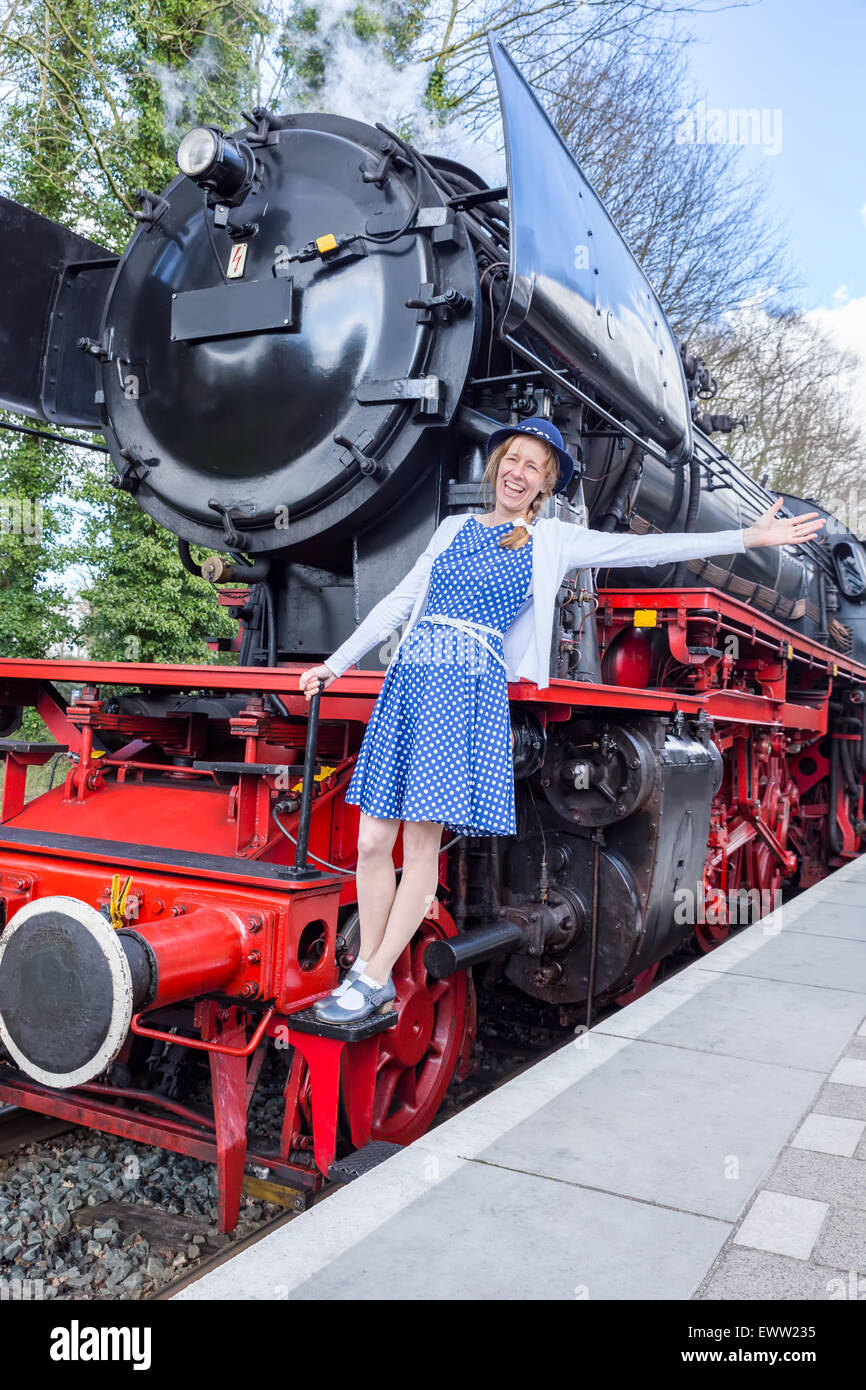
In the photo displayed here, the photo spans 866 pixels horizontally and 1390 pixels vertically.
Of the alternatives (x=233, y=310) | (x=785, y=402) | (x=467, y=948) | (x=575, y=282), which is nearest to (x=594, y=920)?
(x=467, y=948)

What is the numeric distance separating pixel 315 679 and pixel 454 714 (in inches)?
14.0

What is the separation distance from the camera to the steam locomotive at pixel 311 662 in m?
2.56

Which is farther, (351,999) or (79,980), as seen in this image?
(351,999)

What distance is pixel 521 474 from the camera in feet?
8.87

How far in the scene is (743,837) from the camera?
5.33m

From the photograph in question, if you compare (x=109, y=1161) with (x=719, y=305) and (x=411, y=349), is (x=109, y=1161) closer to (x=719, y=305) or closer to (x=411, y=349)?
(x=411, y=349)

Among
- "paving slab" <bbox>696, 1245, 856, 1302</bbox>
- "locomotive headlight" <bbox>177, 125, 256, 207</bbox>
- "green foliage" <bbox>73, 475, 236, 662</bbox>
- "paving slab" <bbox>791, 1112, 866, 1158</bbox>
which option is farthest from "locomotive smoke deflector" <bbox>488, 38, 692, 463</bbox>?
"green foliage" <bbox>73, 475, 236, 662</bbox>

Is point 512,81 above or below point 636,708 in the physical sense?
above

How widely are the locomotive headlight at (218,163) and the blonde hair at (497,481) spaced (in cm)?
149

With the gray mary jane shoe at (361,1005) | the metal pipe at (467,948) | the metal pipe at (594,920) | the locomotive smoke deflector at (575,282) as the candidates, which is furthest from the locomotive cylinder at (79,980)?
the locomotive smoke deflector at (575,282)

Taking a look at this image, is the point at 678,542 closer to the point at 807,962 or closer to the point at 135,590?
the point at 807,962

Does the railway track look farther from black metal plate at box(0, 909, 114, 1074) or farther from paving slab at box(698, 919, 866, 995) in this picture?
paving slab at box(698, 919, 866, 995)

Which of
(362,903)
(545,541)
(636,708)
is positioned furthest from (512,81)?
(362,903)

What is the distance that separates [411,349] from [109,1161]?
8.55 feet
